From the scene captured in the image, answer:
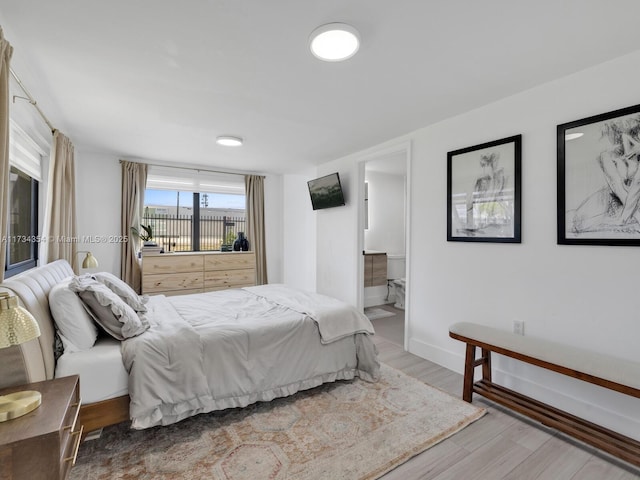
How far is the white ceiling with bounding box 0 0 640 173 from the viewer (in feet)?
5.06

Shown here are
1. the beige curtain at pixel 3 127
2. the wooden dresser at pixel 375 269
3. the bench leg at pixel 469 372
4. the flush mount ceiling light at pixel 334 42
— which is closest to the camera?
the beige curtain at pixel 3 127

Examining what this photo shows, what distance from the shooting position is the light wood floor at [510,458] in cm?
168

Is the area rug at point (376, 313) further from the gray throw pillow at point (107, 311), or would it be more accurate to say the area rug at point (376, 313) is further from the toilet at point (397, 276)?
the gray throw pillow at point (107, 311)

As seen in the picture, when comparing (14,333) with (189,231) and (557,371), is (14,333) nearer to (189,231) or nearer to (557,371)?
(557,371)

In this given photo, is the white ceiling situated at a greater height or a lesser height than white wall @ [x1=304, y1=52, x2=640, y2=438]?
greater

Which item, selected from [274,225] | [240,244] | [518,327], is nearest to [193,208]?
[240,244]

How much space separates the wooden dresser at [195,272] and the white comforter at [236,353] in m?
1.45

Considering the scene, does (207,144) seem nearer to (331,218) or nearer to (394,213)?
(331,218)

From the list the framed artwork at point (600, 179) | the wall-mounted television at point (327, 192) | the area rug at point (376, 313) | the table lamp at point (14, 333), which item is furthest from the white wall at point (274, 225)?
the table lamp at point (14, 333)

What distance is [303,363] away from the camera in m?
2.43

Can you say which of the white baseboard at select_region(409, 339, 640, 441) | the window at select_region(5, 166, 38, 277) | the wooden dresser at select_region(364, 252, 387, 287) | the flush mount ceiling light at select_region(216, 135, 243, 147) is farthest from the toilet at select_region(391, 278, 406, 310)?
the window at select_region(5, 166, 38, 277)

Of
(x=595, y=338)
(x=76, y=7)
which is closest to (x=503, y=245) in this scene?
(x=595, y=338)

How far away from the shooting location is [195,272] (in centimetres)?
465

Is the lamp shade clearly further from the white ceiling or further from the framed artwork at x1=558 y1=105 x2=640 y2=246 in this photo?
the framed artwork at x1=558 y1=105 x2=640 y2=246
